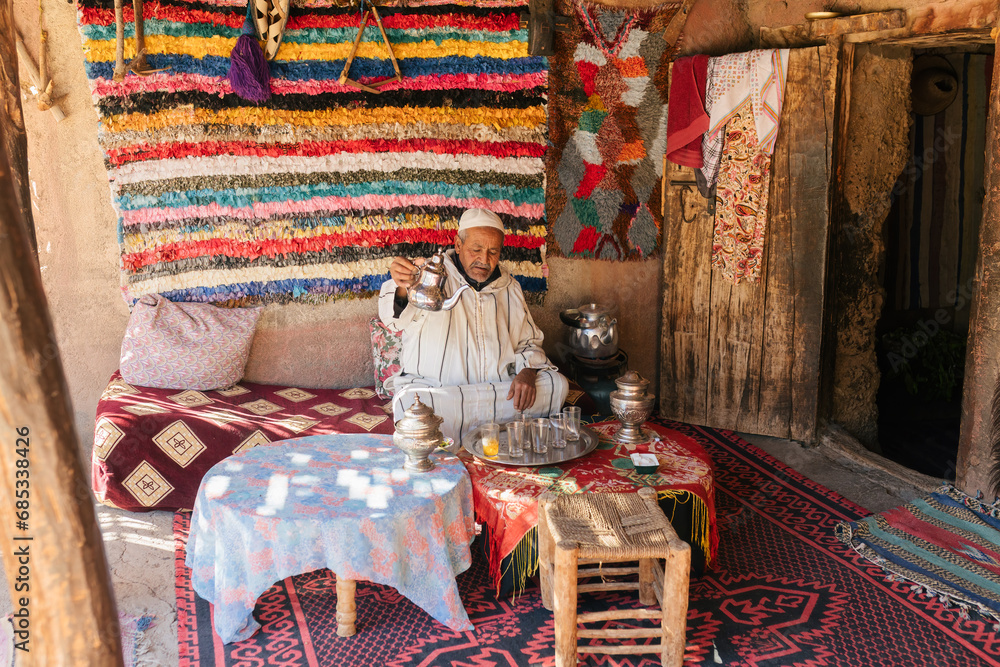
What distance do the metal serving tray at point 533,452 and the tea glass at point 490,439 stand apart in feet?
A: 0.06

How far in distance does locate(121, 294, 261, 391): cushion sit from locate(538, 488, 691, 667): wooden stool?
208 centimetres

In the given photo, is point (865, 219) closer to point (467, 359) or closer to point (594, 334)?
point (594, 334)

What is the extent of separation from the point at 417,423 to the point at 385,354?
1.48 m

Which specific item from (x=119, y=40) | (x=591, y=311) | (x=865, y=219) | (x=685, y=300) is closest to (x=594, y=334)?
(x=591, y=311)

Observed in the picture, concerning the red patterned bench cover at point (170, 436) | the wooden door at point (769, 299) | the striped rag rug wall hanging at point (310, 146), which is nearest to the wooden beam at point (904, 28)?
the wooden door at point (769, 299)

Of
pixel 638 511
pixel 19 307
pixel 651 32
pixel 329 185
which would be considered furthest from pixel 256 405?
pixel 651 32

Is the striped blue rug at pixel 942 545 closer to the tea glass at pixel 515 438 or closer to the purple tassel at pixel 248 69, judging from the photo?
the tea glass at pixel 515 438

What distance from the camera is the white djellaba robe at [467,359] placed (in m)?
3.57

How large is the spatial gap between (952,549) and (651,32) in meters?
3.17

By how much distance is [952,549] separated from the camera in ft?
10.3

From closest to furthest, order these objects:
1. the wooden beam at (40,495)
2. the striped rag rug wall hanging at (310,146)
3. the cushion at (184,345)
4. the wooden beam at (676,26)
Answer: the wooden beam at (40,495)
the cushion at (184,345)
the striped rag rug wall hanging at (310,146)
the wooden beam at (676,26)

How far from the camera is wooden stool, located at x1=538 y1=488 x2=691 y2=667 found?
229 cm

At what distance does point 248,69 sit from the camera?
3848 mm

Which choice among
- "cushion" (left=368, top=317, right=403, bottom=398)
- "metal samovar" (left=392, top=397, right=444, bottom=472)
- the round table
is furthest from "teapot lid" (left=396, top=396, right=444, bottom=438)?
"cushion" (left=368, top=317, right=403, bottom=398)
